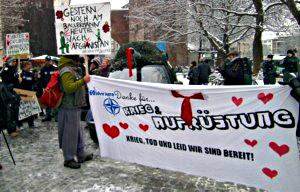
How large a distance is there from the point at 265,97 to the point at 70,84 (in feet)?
10.2

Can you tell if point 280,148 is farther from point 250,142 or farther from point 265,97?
point 265,97

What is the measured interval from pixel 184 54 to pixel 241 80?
2035 inches

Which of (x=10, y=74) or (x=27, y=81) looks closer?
(x=10, y=74)

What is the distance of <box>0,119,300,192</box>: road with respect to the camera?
6.07 metres

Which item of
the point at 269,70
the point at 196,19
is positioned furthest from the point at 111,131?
the point at 196,19

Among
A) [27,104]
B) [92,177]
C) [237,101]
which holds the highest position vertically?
[237,101]

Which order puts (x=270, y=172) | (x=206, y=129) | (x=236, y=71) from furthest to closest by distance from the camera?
(x=236, y=71) < (x=206, y=129) < (x=270, y=172)

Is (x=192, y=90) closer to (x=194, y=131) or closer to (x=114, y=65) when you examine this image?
(x=194, y=131)

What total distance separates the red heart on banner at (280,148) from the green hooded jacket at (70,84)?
3.12 m

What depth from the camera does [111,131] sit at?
22.4 ft

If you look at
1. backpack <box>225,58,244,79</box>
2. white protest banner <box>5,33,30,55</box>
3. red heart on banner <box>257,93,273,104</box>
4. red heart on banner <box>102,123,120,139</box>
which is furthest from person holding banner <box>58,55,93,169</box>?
white protest banner <box>5,33,30,55</box>

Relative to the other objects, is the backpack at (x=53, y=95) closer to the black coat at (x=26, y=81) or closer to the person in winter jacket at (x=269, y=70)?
the black coat at (x=26, y=81)

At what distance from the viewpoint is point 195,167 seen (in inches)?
233

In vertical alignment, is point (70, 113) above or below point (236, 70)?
below
